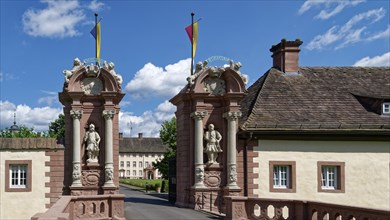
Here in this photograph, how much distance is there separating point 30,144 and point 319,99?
13.6m

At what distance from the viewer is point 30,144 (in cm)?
2359

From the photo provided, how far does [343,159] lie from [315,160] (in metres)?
1.26

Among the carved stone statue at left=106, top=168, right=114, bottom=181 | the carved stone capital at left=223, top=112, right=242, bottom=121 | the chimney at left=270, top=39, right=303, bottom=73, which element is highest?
the chimney at left=270, top=39, right=303, bottom=73

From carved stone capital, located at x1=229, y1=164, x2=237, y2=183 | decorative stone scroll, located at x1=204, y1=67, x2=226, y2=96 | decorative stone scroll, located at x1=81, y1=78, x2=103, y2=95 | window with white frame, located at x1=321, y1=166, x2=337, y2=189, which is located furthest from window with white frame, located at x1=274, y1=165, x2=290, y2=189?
decorative stone scroll, located at x1=81, y1=78, x2=103, y2=95

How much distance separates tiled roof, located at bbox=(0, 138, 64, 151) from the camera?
920 inches

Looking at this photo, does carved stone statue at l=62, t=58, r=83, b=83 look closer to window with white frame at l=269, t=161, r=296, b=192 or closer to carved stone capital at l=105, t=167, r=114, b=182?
carved stone capital at l=105, t=167, r=114, b=182

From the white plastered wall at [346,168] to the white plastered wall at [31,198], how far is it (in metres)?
9.10

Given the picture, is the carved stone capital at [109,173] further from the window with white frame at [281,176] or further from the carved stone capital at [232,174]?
the window with white frame at [281,176]

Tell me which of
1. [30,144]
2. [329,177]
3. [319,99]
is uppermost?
[319,99]

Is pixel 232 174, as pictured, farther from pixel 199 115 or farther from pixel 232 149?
pixel 199 115

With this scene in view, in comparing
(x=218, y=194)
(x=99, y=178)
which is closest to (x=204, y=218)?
(x=218, y=194)

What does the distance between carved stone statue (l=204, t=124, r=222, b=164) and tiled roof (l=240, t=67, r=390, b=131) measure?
1.24 meters

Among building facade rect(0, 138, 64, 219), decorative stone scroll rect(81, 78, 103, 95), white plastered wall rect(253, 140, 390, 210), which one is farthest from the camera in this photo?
white plastered wall rect(253, 140, 390, 210)

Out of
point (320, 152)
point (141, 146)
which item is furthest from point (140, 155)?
point (320, 152)
